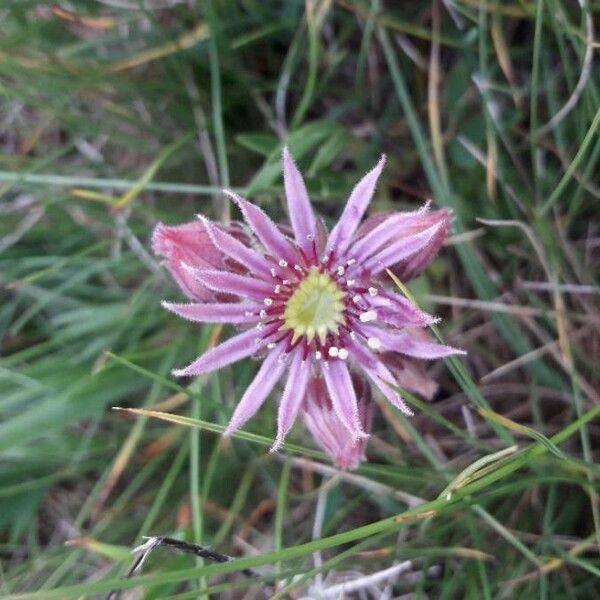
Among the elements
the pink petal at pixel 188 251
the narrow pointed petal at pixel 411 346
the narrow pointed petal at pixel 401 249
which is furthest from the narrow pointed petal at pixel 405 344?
the pink petal at pixel 188 251

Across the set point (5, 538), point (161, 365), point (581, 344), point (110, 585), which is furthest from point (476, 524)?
point (5, 538)

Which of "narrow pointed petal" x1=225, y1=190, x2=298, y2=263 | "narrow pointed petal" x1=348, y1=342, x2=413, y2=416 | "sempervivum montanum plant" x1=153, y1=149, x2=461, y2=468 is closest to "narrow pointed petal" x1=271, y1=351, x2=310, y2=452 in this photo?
"sempervivum montanum plant" x1=153, y1=149, x2=461, y2=468

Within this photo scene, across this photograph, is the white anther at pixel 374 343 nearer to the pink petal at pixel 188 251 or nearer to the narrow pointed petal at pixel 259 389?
the narrow pointed petal at pixel 259 389

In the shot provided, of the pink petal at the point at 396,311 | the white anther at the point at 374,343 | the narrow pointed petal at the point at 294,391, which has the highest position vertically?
the pink petal at the point at 396,311

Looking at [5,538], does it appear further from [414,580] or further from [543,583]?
[543,583]

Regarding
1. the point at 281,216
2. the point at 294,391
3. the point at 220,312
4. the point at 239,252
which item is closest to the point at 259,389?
the point at 294,391

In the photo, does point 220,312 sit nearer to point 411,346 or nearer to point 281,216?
point 411,346

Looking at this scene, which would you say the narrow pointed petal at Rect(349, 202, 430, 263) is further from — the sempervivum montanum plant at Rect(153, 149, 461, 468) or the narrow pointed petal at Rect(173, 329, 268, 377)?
the narrow pointed petal at Rect(173, 329, 268, 377)
